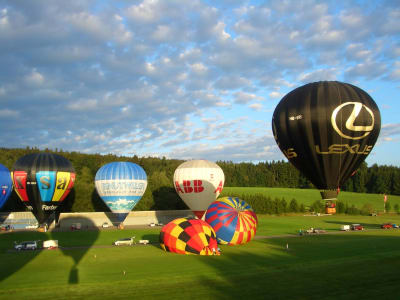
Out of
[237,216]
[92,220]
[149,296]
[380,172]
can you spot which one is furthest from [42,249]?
[380,172]

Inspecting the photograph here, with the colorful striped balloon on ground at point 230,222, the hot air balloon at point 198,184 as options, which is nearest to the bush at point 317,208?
the hot air balloon at point 198,184

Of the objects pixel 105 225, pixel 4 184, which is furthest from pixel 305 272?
pixel 105 225

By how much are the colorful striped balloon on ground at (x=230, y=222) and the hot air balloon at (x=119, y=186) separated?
18565 mm

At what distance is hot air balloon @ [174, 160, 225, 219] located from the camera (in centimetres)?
4422

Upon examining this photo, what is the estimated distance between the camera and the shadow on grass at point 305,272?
14.6m

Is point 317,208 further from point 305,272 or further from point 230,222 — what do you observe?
point 305,272

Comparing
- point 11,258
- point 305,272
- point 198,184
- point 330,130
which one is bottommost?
point 11,258

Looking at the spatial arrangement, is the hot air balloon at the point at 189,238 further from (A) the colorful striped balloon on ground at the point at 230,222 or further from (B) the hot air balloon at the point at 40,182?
(B) the hot air balloon at the point at 40,182

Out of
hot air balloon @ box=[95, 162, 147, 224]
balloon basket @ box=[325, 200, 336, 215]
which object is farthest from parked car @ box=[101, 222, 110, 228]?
balloon basket @ box=[325, 200, 336, 215]

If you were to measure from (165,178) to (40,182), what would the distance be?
32.9 metres

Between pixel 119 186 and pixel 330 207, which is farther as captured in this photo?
pixel 119 186

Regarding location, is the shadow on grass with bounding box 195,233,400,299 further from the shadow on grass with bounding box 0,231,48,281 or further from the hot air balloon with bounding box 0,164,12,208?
the hot air balloon with bounding box 0,164,12,208

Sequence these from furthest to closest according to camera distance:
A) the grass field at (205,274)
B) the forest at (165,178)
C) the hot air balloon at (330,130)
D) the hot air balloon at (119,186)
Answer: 1. the forest at (165,178)
2. the hot air balloon at (119,186)
3. the hot air balloon at (330,130)
4. the grass field at (205,274)

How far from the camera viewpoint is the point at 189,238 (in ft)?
80.2
